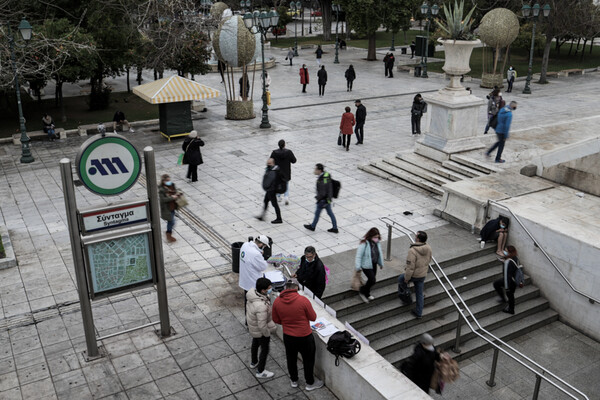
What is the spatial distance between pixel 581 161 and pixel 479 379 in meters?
6.30

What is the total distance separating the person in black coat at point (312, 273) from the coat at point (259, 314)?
1322 millimetres

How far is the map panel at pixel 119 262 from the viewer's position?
799 cm

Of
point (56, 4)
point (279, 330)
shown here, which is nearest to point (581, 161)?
point (279, 330)

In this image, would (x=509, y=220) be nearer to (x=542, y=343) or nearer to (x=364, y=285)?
(x=542, y=343)

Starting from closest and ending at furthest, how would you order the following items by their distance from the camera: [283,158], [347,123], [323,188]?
[323,188] < [283,158] < [347,123]

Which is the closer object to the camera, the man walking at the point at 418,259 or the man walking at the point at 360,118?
the man walking at the point at 418,259

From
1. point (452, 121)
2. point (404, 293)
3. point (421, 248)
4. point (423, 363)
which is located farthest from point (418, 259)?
point (452, 121)

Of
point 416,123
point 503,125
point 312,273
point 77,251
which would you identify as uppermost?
point 503,125

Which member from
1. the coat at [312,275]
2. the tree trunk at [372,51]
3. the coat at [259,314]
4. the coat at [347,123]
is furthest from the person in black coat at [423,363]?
the tree trunk at [372,51]

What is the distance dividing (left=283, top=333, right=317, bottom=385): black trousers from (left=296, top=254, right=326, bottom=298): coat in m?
1.35

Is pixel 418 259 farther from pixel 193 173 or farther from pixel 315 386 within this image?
pixel 193 173

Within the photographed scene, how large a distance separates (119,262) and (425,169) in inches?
397

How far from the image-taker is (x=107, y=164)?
771 cm

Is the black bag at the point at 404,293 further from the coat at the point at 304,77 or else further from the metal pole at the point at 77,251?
the coat at the point at 304,77
